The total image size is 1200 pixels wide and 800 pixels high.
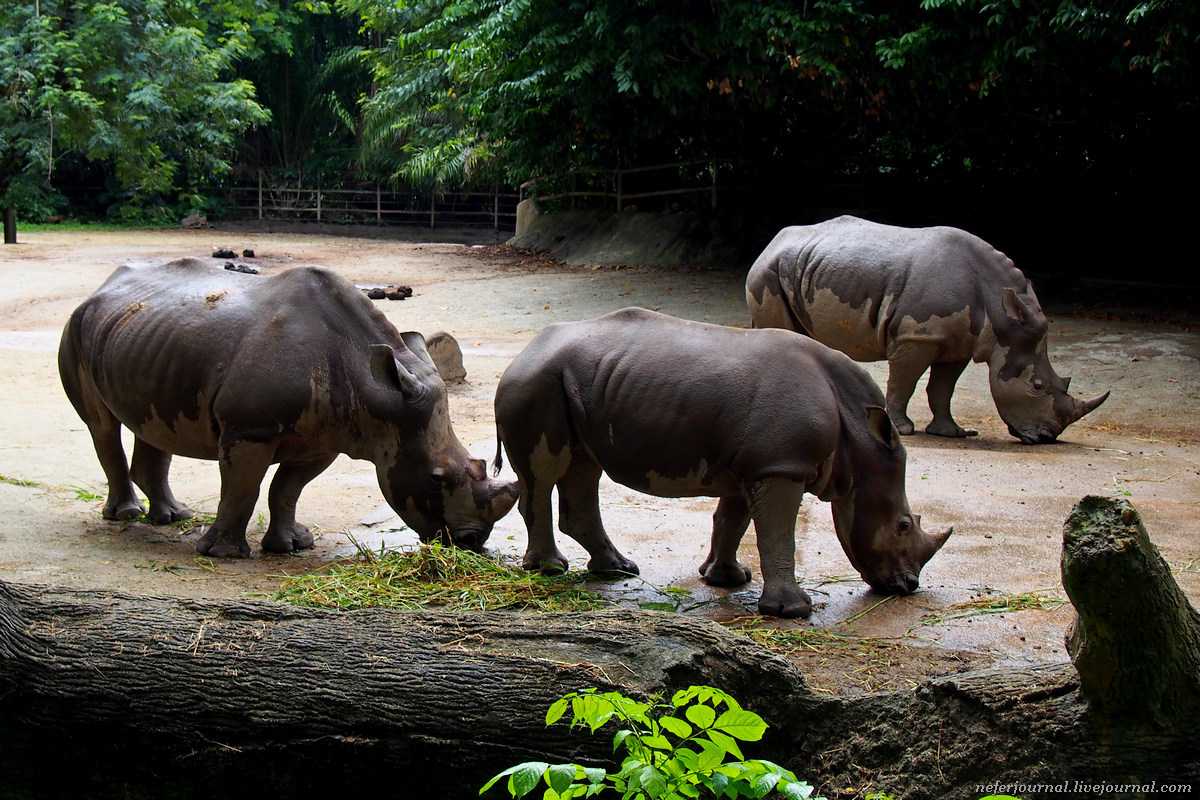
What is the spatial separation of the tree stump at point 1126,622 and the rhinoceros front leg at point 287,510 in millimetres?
4598

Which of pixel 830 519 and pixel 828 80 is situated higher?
pixel 828 80

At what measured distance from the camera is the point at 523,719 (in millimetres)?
3824

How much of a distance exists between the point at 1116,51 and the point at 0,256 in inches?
788

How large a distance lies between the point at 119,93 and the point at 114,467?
1195 inches

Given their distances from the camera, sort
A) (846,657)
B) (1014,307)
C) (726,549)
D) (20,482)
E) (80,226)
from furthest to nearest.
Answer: (80,226) < (1014,307) < (20,482) < (726,549) < (846,657)

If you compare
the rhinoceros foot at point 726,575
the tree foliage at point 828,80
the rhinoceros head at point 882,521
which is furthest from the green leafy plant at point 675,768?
the tree foliage at point 828,80

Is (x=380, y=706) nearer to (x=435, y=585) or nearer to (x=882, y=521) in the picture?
(x=435, y=585)

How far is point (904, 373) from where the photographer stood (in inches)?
425

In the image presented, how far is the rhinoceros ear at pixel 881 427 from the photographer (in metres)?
6.13

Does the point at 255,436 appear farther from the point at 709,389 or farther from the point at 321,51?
the point at 321,51

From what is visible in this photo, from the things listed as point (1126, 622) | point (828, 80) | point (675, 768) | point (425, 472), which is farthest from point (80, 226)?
point (1126, 622)

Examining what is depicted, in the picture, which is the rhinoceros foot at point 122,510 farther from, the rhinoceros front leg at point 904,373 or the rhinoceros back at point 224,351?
the rhinoceros front leg at point 904,373

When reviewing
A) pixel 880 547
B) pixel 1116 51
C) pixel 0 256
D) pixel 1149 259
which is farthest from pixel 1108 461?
pixel 0 256

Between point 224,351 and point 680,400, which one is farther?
point 224,351
